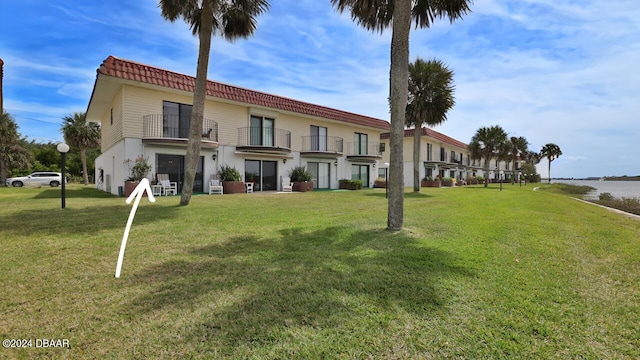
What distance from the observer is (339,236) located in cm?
639

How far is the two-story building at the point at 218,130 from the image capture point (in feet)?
49.2

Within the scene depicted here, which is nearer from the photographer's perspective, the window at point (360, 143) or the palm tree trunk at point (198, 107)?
the palm tree trunk at point (198, 107)

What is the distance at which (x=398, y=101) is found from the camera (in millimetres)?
7020

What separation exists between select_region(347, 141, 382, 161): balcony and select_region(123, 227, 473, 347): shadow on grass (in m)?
20.2

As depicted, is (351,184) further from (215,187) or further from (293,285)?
(293,285)

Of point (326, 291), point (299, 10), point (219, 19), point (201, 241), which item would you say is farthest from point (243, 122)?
point (326, 291)

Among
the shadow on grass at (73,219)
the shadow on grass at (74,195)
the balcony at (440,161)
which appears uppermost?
the balcony at (440,161)

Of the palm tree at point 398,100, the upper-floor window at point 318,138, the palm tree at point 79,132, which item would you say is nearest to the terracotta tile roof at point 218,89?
the upper-floor window at point 318,138

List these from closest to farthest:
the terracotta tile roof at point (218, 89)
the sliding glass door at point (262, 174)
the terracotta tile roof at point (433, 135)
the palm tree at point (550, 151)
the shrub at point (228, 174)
Result: the terracotta tile roof at point (218, 89)
the shrub at point (228, 174)
the sliding glass door at point (262, 174)
the terracotta tile roof at point (433, 135)
the palm tree at point (550, 151)

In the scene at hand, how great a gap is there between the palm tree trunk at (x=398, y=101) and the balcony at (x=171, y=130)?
38.6ft

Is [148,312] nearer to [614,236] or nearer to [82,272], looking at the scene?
[82,272]

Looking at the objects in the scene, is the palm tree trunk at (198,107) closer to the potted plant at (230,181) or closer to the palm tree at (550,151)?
the potted plant at (230,181)

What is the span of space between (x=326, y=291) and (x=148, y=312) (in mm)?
1845

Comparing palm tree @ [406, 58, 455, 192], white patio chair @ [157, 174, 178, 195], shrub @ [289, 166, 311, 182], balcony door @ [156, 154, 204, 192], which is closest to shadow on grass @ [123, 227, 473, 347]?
white patio chair @ [157, 174, 178, 195]
